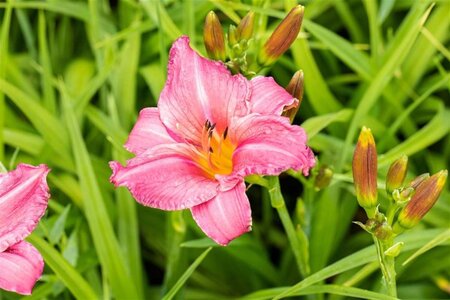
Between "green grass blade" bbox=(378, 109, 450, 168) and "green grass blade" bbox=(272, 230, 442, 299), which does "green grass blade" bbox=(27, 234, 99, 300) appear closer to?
"green grass blade" bbox=(272, 230, 442, 299)

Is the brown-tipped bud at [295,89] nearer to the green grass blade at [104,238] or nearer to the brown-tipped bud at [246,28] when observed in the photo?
the brown-tipped bud at [246,28]

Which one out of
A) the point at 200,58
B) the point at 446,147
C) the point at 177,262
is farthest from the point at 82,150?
the point at 446,147

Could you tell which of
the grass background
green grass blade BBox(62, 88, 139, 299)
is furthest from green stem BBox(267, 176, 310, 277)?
green grass blade BBox(62, 88, 139, 299)

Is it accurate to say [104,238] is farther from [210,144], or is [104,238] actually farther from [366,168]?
[366,168]

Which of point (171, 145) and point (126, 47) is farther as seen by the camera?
point (126, 47)

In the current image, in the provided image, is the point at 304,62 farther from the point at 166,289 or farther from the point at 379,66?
the point at 166,289
